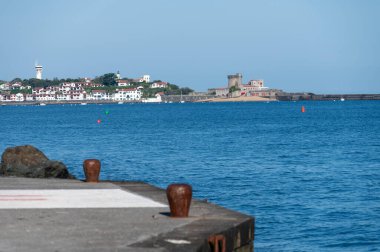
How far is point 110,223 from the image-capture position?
12.5 meters

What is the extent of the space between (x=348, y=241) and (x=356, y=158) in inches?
1145

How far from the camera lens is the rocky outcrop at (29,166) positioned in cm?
2128

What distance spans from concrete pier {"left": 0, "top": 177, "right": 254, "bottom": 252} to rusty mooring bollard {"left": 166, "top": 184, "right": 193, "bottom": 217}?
157 mm

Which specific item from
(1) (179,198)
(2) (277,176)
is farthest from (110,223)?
(2) (277,176)

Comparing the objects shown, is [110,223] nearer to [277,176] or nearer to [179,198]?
[179,198]

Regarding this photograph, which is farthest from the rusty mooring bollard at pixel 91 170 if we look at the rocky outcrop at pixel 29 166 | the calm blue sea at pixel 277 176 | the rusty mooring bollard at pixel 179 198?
the rusty mooring bollard at pixel 179 198

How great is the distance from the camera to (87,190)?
1684cm

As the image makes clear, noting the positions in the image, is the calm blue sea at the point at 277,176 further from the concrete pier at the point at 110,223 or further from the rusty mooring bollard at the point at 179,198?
the rusty mooring bollard at the point at 179,198

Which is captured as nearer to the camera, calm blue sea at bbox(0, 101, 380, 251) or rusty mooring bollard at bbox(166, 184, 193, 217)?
rusty mooring bollard at bbox(166, 184, 193, 217)

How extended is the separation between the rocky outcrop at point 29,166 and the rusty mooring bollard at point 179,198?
874 centimetres

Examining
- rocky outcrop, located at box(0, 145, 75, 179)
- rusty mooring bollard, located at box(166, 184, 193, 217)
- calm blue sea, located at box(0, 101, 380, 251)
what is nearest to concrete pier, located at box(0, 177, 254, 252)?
rusty mooring bollard, located at box(166, 184, 193, 217)

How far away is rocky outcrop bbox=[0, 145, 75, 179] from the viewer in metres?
21.3

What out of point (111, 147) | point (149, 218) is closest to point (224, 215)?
point (149, 218)

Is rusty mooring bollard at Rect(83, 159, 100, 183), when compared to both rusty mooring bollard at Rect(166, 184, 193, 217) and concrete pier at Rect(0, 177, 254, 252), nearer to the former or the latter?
concrete pier at Rect(0, 177, 254, 252)
